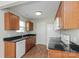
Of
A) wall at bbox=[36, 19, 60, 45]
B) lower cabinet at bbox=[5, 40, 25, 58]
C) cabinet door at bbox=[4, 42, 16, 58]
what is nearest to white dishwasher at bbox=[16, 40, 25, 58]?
lower cabinet at bbox=[5, 40, 25, 58]

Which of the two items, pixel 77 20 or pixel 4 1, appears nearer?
pixel 77 20

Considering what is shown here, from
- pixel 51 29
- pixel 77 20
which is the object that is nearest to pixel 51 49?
pixel 77 20

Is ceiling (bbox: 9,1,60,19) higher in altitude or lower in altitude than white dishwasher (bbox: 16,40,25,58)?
higher

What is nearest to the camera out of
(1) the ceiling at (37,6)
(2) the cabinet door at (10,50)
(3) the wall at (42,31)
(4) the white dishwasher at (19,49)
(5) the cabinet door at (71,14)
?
(5) the cabinet door at (71,14)

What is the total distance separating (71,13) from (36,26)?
755 cm

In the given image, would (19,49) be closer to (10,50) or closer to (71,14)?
(10,50)

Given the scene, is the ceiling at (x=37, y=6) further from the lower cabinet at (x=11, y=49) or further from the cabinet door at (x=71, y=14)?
the cabinet door at (x=71, y=14)

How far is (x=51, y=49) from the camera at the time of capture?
302 centimetres

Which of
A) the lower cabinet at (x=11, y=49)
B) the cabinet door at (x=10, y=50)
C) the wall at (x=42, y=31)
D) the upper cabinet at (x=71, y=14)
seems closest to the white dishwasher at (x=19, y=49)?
the lower cabinet at (x=11, y=49)

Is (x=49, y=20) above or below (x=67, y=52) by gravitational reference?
above

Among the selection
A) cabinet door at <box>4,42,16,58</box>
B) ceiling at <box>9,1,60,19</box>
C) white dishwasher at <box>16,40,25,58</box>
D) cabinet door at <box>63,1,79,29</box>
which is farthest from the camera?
white dishwasher at <box>16,40,25,58</box>

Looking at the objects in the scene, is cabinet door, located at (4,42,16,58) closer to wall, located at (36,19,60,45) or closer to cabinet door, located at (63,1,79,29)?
cabinet door, located at (63,1,79,29)

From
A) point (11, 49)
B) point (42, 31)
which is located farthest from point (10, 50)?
point (42, 31)

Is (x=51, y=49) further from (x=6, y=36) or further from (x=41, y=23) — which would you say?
(x=41, y=23)
